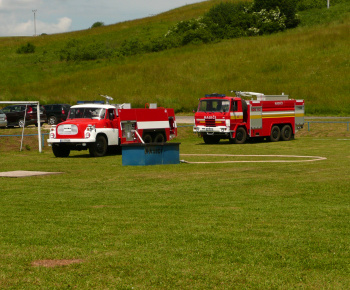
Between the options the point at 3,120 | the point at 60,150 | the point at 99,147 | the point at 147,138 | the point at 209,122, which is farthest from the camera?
the point at 3,120

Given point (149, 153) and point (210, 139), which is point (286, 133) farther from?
point (149, 153)

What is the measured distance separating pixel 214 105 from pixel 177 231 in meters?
25.7

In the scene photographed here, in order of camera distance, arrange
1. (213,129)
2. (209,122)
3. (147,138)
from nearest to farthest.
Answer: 1. (147,138)
2. (213,129)
3. (209,122)

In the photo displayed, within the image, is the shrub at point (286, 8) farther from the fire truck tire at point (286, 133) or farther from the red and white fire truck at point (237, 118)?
the red and white fire truck at point (237, 118)

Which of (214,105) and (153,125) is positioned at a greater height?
(214,105)

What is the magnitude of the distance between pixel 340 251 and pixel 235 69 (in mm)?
64156

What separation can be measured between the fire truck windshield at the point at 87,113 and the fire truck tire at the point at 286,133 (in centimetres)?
1334

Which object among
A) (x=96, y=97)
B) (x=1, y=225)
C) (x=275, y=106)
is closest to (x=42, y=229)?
(x=1, y=225)

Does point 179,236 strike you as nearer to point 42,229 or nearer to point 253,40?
point 42,229

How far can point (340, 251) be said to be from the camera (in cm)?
812

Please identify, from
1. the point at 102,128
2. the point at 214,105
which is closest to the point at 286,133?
the point at 214,105

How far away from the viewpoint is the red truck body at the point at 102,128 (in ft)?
86.7

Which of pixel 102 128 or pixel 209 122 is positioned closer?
pixel 102 128

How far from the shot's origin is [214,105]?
3484 cm
